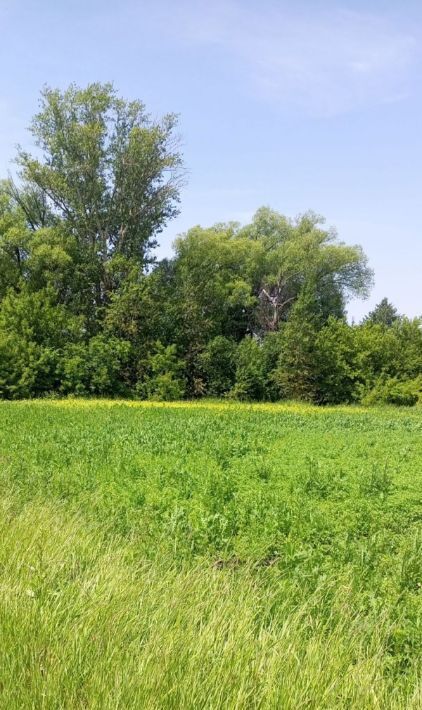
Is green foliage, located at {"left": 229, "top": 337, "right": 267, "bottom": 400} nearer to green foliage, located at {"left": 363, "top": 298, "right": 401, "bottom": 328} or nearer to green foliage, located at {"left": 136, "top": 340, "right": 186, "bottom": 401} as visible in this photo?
green foliage, located at {"left": 136, "top": 340, "right": 186, "bottom": 401}

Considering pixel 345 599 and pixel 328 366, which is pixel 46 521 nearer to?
pixel 345 599

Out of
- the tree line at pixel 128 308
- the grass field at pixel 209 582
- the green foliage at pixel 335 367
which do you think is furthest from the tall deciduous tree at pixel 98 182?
the grass field at pixel 209 582

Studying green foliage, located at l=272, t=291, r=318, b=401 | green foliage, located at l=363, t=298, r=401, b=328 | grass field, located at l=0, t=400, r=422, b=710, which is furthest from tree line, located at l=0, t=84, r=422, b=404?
green foliage, located at l=363, t=298, r=401, b=328

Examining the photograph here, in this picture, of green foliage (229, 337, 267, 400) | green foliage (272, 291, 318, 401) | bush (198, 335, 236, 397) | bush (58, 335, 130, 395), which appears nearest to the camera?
bush (58, 335, 130, 395)

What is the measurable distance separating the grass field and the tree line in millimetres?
21855

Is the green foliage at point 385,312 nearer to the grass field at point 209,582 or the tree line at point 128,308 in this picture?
the tree line at point 128,308

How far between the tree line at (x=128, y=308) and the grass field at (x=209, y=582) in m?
21.9

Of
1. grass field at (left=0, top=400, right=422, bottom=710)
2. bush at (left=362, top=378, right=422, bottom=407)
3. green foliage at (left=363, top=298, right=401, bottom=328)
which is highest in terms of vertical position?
green foliage at (left=363, top=298, right=401, bottom=328)

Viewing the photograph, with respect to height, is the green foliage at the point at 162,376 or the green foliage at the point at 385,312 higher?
the green foliage at the point at 385,312

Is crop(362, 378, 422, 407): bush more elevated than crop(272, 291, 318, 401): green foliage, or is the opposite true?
crop(272, 291, 318, 401): green foliage

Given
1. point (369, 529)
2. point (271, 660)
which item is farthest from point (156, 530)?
point (271, 660)

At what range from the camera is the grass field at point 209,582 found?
2756 millimetres

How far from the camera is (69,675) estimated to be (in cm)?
271

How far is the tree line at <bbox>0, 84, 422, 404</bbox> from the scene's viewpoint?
3077cm
